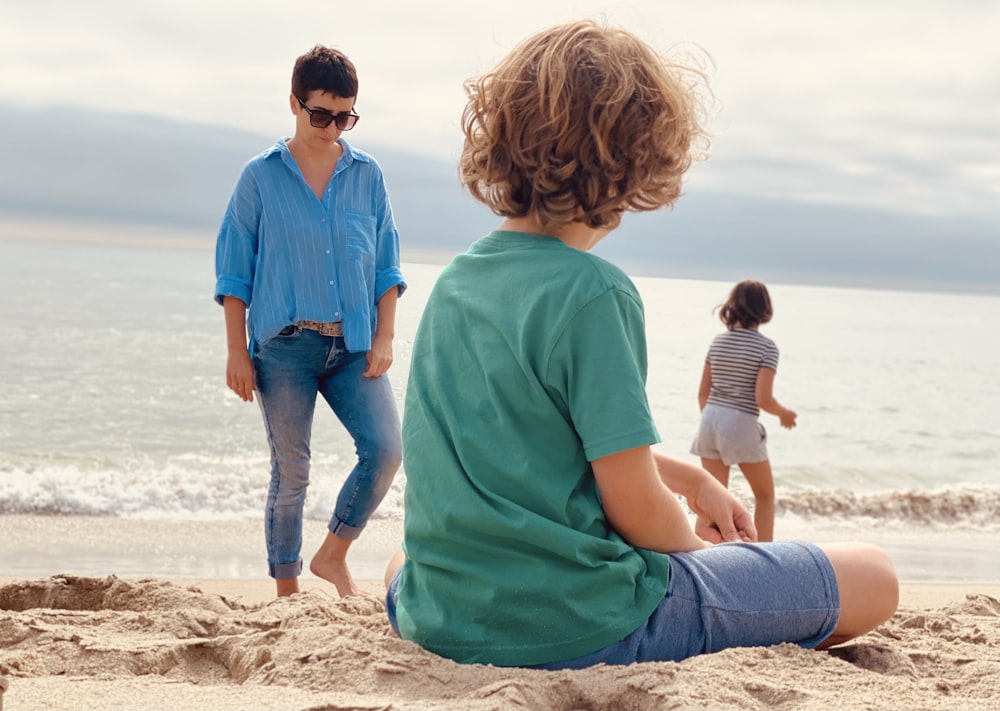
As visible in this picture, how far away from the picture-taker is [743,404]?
19.3 ft

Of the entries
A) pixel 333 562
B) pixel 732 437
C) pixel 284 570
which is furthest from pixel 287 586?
pixel 732 437

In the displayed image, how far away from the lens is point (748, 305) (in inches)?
233

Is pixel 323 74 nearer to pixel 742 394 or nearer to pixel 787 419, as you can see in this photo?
pixel 742 394

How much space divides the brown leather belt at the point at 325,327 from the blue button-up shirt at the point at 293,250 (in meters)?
0.03

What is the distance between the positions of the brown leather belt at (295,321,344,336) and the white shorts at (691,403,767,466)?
300 centimetres

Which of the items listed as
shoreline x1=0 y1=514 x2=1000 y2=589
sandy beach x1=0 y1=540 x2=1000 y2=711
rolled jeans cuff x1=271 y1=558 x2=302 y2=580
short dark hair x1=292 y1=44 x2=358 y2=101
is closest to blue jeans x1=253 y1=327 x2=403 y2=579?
rolled jeans cuff x1=271 y1=558 x2=302 y2=580

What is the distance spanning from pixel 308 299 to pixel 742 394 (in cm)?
323

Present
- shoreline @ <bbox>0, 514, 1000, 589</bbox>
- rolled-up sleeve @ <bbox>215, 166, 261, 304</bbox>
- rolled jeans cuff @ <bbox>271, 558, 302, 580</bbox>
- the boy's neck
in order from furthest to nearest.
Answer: shoreline @ <bbox>0, 514, 1000, 589</bbox>
rolled jeans cuff @ <bbox>271, 558, 302, 580</bbox>
rolled-up sleeve @ <bbox>215, 166, 261, 304</bbox>
the boy's neck

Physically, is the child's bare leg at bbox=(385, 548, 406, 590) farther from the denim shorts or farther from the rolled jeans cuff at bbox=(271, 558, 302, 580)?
the rolled jeans cuff at bbox=(271, 558, 302, 580)

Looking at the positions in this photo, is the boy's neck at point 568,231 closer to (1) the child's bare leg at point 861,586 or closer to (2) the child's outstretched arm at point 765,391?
(1) the child's bare leg at point 861,586

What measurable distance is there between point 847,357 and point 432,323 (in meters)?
21.5

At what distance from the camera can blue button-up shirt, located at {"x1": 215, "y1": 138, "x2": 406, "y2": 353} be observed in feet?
11.6

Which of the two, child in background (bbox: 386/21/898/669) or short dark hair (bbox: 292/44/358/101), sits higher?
short dark hair (bbox: 292/44/358/101)

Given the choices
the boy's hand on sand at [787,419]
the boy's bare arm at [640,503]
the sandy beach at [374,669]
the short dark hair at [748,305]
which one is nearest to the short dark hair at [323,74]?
the sandy beach at [374,669]
